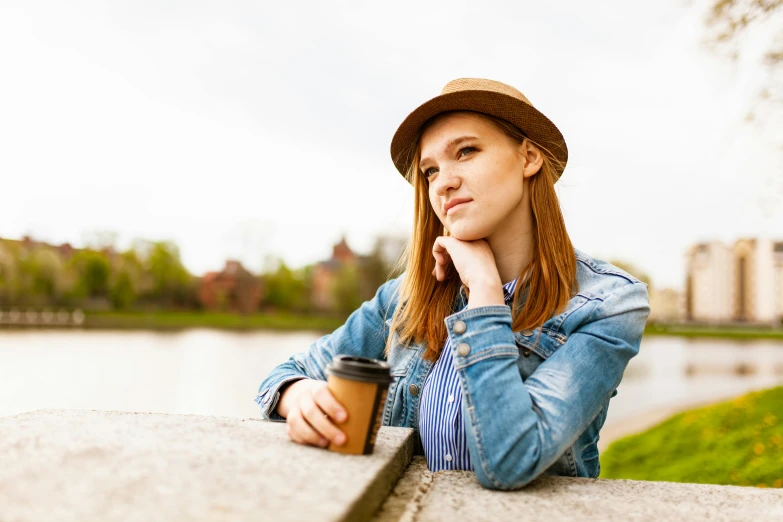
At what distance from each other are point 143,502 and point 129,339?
36.2 metres

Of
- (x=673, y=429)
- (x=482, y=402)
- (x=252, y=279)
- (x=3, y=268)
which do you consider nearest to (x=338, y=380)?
(x=482, y=402)

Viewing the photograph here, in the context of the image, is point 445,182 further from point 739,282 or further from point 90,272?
point 739,282

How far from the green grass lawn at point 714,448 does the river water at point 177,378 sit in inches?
183

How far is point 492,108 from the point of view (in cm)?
204

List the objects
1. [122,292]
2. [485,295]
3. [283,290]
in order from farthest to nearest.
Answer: [283,290]
[122,292]
[485,295]

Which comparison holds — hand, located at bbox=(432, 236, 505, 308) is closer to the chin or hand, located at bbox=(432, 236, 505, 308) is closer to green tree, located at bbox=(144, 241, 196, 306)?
the chin

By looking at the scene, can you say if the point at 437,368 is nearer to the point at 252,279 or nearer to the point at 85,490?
the point at 85,490

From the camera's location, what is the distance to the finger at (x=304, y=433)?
156 cm

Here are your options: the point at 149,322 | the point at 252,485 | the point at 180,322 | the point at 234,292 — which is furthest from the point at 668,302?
the point at 252,485

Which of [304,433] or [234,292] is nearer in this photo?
[304,433]

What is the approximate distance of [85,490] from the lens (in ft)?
3.79

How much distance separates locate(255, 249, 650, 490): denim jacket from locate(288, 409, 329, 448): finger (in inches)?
15.3

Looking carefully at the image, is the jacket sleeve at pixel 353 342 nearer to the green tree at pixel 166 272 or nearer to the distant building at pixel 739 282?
the green tree at pixel 166 272

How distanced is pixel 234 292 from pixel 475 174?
2839 inches
